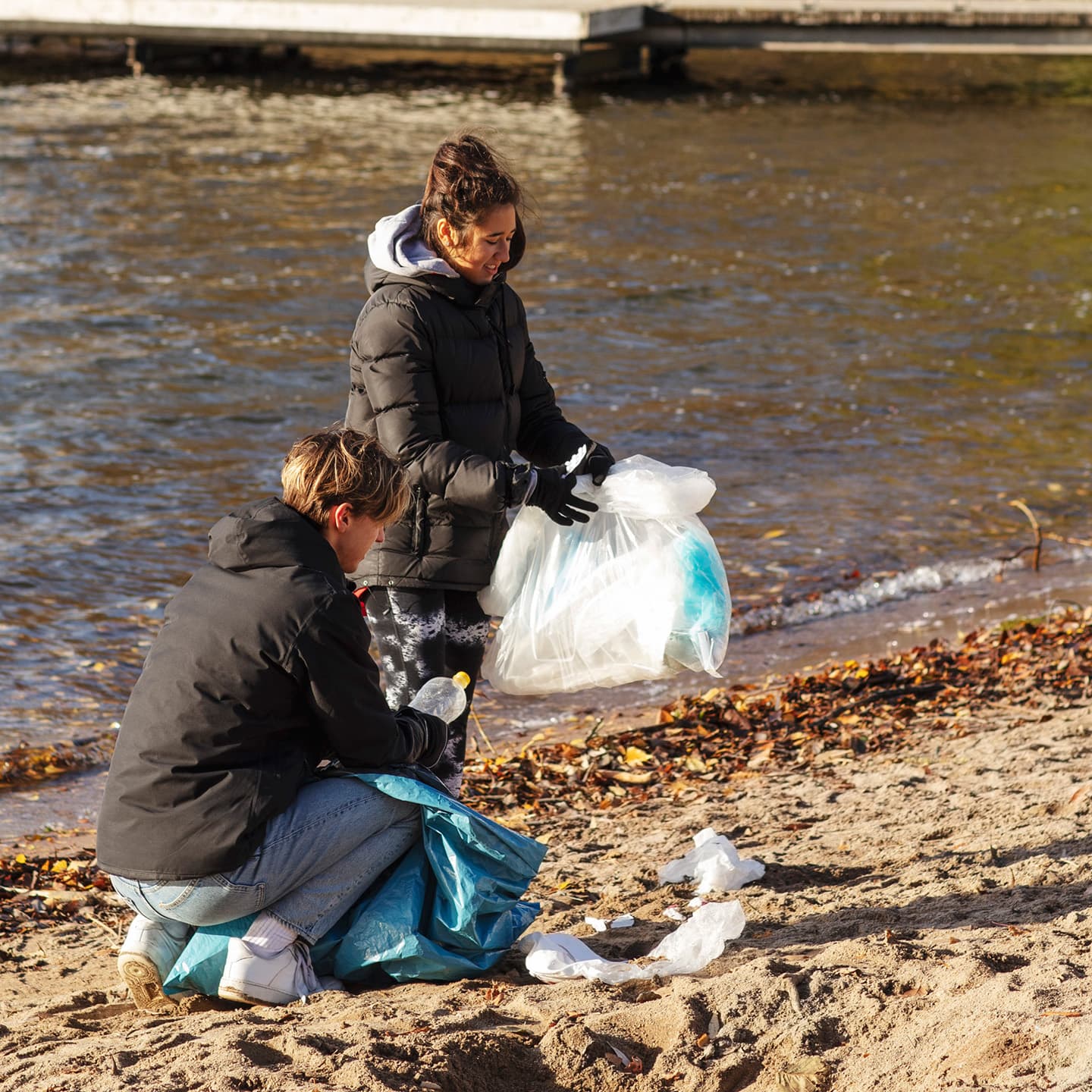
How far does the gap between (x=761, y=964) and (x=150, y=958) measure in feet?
4.79

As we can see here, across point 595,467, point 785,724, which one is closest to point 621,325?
point 785,724

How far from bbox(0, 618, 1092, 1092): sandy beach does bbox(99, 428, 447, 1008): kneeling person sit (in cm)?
21

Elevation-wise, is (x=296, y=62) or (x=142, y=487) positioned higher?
(x=296, y=62)

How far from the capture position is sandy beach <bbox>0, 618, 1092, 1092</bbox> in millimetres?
2922

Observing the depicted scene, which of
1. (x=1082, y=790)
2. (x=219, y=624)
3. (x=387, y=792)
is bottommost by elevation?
(x=1082, y=790)

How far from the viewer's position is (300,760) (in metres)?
3.41

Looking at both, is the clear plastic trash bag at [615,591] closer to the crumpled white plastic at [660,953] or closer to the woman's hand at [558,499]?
the woman's hand at [558,499]

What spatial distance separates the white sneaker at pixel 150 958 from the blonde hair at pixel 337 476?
1072 millimetres

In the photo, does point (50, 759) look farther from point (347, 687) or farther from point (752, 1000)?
point (752, 1000)

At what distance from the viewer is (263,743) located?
10.9ft

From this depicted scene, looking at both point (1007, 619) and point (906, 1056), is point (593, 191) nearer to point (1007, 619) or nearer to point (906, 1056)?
point (1007, 619)

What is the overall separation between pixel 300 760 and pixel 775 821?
1.93 m

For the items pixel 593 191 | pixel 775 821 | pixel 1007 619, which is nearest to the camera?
pixel 775 821

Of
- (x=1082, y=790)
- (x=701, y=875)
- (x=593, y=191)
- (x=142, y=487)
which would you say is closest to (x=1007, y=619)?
(x=1082, y=790)
